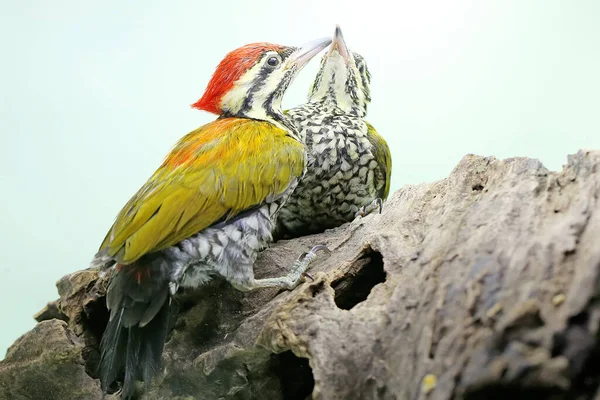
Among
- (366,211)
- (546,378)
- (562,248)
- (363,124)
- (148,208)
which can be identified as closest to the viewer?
(546,378)

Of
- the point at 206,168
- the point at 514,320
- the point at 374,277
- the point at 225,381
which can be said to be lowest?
the point at 225,381

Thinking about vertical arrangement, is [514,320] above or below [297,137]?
below

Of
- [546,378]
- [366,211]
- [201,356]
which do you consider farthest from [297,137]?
[546,378]

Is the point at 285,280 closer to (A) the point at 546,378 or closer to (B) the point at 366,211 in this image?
(B) the point at 366,211

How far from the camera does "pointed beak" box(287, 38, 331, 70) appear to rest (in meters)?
2.85

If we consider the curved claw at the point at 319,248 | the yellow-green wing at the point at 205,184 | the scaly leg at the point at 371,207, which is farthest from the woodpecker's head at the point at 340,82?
the curved claw at the point at 319,248

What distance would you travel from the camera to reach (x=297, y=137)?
2.74m

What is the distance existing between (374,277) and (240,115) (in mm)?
1054

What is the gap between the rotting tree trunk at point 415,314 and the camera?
1318 mm

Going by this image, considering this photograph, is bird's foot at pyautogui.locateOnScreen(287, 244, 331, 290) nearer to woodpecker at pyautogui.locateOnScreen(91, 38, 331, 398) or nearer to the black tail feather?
woodpecker at pyautogui.locateOnScreen(91, 38, 331, 398)

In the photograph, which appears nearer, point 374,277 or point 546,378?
point 546,378

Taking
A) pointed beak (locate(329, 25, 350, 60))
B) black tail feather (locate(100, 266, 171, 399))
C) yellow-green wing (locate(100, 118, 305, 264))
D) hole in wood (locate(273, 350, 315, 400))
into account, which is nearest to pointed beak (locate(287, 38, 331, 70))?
pointed beak (locate(329, 25, 350, 60))

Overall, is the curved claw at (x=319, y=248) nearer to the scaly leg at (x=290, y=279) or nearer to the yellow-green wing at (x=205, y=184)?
the scaly leg at (x=290, y=279)

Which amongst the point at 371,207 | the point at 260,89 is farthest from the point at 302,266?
the point at 260,89
